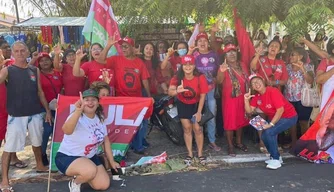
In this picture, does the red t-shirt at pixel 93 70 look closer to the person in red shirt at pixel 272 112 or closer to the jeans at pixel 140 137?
the jeans at pixel 140 137

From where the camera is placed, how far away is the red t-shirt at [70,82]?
5.31 meters

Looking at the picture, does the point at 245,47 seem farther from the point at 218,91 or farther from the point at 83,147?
the point at 83,147

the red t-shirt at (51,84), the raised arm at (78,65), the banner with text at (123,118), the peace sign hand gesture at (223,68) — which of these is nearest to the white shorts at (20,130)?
the red t-shirt at (51,84)

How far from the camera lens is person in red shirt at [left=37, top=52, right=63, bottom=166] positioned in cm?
517

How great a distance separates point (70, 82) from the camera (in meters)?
5.31

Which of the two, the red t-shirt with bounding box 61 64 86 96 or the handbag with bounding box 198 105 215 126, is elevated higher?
the red t-shirt with bounding box 61 64 86 96

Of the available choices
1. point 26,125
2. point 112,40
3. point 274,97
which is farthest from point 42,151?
point 274,97

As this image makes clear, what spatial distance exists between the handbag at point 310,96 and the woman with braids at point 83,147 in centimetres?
313

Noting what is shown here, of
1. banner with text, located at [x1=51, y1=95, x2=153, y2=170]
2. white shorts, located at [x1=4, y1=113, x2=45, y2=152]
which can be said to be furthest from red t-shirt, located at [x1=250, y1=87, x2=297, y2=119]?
white shorts, located at [x1=4, y1=113, x2=45, y2=152]

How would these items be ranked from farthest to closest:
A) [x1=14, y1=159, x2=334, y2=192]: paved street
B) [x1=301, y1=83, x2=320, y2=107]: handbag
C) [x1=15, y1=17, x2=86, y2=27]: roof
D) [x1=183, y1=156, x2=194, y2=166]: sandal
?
1. [x1=15, y1=17, x2=86, y2=27]: roof
2. [x1=301, y1=83, x2=320, y2=107]: handbag
3. [x1=183, y1=156, x2=194, y2=166]: sandal
4. [x1=14, y1=159, x2=334, y2=192]: paved street


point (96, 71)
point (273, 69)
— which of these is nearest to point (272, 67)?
point (273, 69)

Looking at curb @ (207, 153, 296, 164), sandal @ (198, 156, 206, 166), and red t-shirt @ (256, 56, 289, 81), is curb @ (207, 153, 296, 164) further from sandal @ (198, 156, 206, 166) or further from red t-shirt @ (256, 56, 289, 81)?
red t-shirt @ (256, 56, 289, 81)

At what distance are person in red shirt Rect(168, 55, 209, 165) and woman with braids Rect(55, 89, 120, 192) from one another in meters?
1.37

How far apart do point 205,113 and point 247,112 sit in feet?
2.07
